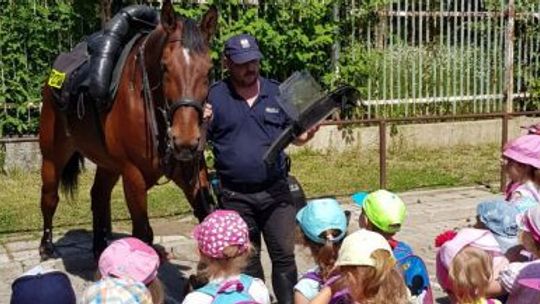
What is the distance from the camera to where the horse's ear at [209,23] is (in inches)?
193

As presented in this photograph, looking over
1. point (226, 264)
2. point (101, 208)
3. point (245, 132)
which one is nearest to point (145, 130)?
point (245, 132)

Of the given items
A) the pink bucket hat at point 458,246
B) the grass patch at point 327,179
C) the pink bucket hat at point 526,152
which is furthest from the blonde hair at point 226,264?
the grass patch at point 327,179

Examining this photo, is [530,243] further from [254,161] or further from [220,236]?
[254,161]

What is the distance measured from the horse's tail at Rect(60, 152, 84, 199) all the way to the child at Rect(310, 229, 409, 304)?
4.15 meters

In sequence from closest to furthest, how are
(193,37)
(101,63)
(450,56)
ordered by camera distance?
(193,37) < (101,63) < (450,56)

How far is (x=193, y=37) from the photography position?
4750mm

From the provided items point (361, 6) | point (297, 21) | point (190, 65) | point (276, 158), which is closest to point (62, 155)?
point (190, 65)

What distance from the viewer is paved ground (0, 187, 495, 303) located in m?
5.90

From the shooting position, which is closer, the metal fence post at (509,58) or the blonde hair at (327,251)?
the blonde hair at (327,251)

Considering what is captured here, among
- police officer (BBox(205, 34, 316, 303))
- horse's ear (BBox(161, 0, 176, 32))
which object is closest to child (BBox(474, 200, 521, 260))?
police officer (BBox(205, 34, 316, 303))

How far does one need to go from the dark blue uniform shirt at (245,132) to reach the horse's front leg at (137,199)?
0.87m

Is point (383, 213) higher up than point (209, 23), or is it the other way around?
point (209, 23)

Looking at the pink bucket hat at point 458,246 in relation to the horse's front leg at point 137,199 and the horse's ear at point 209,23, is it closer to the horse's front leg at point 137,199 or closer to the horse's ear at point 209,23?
the horse's ear at point 209,23

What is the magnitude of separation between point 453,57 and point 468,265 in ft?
32.9
